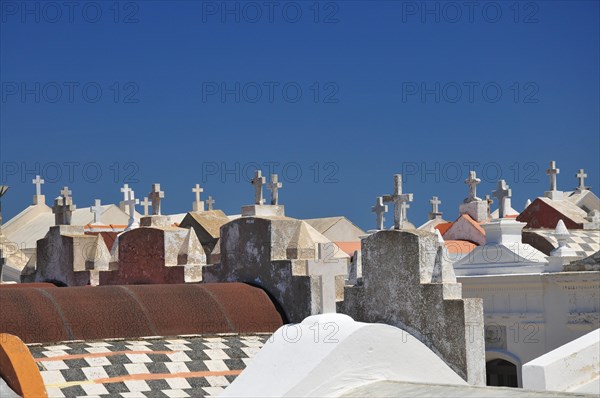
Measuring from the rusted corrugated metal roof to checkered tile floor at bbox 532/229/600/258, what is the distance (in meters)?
9.19

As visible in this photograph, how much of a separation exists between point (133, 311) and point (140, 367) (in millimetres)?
1754

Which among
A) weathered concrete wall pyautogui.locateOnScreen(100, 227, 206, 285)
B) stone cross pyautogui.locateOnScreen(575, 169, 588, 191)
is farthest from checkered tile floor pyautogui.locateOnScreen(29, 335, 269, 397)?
stone cross pyautogui.locateOnScreen(575, 169, 588, 191)

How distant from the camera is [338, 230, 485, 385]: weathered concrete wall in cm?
1254

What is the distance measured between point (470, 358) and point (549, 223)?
17.4 metres

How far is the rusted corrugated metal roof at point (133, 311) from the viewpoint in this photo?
498 inches

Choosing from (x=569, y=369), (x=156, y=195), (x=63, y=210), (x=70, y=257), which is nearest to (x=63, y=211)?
(x=63, y=210)

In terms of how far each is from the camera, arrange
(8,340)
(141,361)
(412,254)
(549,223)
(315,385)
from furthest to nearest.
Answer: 1. (549,223)
2. (412,254)
3. (141,361)
4. (8,340)
5. (315,385)

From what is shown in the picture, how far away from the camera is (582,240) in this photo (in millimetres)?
23359

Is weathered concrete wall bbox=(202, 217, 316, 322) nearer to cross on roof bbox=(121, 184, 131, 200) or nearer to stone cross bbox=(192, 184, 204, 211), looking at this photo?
cross on roof bbox=(121, 184, 131, 200)

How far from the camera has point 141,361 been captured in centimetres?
1206

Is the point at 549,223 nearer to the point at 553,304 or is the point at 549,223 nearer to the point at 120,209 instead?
the point at 553,304

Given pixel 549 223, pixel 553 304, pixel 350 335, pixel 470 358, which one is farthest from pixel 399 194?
pixel 549 223

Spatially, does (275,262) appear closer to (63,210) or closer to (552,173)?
(63,210)

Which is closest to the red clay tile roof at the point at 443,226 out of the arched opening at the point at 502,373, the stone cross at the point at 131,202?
the stone cross at the point at 131,202
